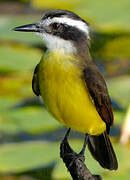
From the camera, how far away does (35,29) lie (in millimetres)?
3402

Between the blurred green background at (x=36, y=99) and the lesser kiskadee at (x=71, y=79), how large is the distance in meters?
0.18

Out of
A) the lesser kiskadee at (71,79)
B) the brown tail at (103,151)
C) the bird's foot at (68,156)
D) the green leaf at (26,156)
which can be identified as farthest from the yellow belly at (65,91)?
the green leaf at (26,156)

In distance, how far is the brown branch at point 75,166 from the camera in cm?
279

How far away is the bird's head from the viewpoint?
11.1 ft

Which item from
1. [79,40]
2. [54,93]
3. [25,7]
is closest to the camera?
[54,93]

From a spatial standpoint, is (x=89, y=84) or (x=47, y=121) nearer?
(x=89, y=84)

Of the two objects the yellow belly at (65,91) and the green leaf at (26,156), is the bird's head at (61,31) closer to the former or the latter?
the yellow belly at (65,91)

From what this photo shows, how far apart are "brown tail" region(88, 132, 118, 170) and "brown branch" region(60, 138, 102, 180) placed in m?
0.21

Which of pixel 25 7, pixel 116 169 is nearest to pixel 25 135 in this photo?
pixel 116 169

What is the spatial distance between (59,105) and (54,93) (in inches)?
2.5

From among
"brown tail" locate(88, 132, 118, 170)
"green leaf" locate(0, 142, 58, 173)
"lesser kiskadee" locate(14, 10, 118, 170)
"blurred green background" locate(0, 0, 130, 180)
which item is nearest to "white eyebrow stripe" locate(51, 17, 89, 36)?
"lesser kiskadee" locate(14, 10, 118, 170)

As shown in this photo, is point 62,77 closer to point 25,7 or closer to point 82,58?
point 82,58

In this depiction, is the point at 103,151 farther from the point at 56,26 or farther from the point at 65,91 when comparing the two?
the point at 56,26

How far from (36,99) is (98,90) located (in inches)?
52.1
